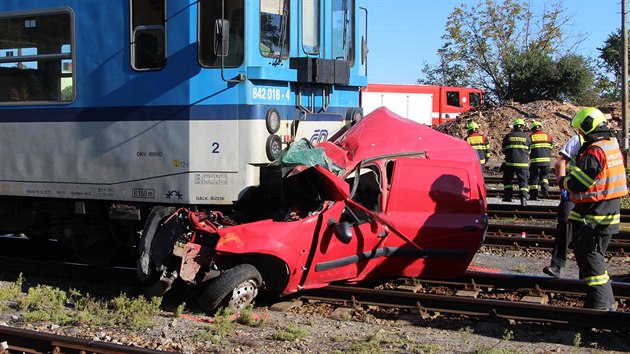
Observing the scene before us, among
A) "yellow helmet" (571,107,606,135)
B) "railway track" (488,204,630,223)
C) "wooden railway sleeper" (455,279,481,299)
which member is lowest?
"wooden railway sleeper" (455,279,481,299)

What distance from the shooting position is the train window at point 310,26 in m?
7.67

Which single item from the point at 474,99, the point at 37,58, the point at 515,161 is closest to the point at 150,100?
the point at 37,58

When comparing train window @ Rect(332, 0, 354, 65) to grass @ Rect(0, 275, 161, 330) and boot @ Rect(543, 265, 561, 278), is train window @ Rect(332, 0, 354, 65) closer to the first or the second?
boot @ Rect(543, 265, 561, 278)

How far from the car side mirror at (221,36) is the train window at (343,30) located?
1.82 metres

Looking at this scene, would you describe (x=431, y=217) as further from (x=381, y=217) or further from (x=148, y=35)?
(x=148, y=35)

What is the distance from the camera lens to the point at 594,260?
21.0 feet

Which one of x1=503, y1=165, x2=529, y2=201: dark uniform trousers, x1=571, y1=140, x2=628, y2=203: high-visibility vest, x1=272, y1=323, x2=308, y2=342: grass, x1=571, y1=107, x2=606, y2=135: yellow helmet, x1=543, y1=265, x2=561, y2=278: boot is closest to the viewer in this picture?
x1=272, y1=323, x2=308, y2=342: grass

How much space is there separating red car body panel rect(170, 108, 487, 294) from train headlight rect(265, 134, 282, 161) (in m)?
0.38

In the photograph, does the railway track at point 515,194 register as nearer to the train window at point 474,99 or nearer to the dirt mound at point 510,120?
the dirt mound at point 510,120

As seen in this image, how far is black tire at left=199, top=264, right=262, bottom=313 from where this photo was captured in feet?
21.5

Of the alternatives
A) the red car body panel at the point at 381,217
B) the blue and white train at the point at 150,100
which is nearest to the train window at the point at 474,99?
the blue and white train at the point at 150,100

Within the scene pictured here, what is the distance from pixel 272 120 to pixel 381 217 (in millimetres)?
1397

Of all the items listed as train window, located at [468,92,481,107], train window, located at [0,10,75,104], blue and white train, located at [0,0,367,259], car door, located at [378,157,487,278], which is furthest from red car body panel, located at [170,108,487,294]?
train window, located at [468,92,481,107]

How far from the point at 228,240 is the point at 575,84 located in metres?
35.3
